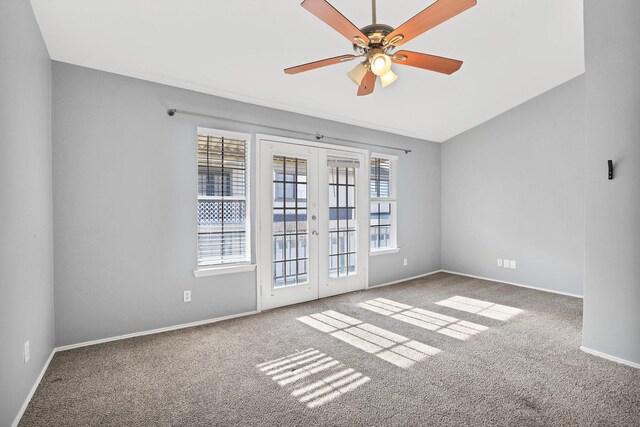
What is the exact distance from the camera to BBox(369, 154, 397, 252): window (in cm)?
518

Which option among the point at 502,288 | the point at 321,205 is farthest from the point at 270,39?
the point at 502,288

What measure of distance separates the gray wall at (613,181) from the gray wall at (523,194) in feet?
6.94

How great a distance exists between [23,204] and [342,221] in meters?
3.45

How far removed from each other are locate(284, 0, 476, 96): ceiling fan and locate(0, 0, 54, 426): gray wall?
1.70 meters

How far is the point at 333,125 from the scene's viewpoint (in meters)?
4.64

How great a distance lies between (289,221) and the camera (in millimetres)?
4219

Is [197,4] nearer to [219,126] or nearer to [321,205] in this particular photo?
[219,126]

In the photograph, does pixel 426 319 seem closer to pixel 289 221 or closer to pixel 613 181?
pixel 289 221

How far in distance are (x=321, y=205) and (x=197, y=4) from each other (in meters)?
2.67

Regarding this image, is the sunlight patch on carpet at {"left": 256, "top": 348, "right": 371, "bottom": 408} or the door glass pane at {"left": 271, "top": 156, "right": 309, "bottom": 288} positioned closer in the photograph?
the sunlight patch on carpet at {"left": 256, "top": 348, "right": 371, "bottom": 408}

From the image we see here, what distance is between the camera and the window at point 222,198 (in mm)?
3613

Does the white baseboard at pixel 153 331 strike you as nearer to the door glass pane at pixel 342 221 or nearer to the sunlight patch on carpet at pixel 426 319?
the door glass pane at pixel 342 221

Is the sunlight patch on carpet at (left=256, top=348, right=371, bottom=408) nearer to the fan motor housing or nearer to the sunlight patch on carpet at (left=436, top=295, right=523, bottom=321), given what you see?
the sunlight patch on carpet at (left=436, top=295, right=523, bottom=321)

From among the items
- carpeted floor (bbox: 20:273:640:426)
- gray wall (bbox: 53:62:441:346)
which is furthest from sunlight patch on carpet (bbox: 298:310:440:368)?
gray wall (bbox: 53:62:441:346)
